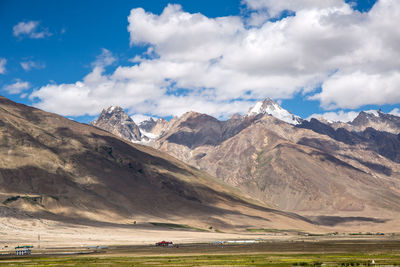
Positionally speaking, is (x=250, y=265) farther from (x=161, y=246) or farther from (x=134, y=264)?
(x=161, y=246)

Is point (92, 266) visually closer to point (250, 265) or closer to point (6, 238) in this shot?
point (250, 265)

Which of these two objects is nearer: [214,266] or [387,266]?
[387,266]

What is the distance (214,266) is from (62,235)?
423ft

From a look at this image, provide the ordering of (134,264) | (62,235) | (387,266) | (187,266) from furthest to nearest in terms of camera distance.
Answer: (62,235), (134,264), (187,266), (387,266)

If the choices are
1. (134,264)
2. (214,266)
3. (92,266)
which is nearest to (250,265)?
(214,266)

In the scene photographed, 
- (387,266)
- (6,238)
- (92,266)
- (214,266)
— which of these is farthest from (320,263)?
(6,238)

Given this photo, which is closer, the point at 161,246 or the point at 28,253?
the point at 28,253

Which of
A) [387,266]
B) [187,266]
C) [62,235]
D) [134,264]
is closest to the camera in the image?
[387,266]

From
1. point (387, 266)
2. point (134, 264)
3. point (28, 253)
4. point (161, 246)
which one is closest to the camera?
point (387, 266)

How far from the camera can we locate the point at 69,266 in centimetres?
7900

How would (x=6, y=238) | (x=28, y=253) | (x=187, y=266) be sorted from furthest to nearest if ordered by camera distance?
(x=6, y=238)
(x=28, y=253)
(x=187, y=266)

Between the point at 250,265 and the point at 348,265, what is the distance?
47.1 feet

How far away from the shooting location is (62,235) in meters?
192

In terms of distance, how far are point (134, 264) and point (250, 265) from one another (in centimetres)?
1887
